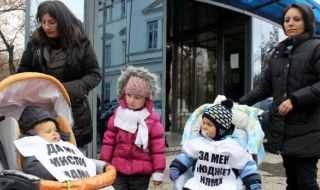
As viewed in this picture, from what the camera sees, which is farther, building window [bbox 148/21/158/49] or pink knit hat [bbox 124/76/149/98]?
building window [bbox 148/21/158/49]

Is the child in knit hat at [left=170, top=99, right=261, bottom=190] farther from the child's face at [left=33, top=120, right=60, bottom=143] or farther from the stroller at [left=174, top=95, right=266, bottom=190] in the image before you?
the child's face at [left=33, top=120, right=60, bottom=143]

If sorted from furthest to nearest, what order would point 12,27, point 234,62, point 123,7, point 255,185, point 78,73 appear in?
point 234,62 < point 123,7 < point 12,27 < point 78,73 < point 255,185

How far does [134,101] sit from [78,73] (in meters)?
0.53

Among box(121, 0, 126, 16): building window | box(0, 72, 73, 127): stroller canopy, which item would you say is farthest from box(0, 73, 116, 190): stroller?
box(121, 0, 126, 16): building window

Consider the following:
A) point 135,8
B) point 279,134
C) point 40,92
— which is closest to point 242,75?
point 135,8

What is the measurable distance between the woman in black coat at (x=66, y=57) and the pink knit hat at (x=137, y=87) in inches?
11.4

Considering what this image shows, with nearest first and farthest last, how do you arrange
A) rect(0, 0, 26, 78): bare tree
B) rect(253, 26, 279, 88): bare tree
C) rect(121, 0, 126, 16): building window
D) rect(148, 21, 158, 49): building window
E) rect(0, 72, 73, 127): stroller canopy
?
rect(0, 72, 73, 127): stroller canopy, rect(0, 0, 26, 78): bare tree, rect(121, 0, 126, 16): building window, rect(148, 21, 158, 49): building window, rect(253, 26, 279, 88): bare tree

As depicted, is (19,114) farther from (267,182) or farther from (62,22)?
(267,182)

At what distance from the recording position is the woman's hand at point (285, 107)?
8.47 feet

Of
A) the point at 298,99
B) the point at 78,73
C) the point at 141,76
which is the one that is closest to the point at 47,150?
the point at 78,73

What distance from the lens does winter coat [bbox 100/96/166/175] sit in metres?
2.96

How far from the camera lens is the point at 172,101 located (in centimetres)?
977

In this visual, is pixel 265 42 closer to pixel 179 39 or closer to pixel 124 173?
pixel 179 39

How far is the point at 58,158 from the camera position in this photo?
221 centimetres
